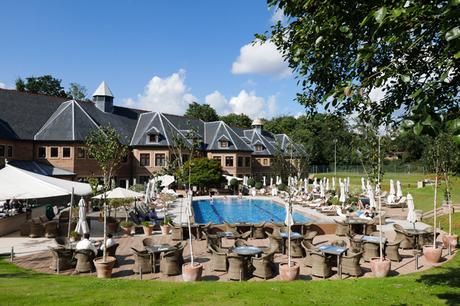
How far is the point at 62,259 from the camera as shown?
12.8 metres

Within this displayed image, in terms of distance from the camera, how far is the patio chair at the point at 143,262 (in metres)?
12.5

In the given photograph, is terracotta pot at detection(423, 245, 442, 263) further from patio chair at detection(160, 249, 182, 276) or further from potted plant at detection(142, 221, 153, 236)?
potted plant at detection(142, 221, 153, 236)

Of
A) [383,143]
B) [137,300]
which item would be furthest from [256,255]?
[383,143]

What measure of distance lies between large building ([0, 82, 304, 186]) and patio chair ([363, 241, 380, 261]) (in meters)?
17.2

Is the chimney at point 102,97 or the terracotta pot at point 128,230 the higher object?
the chimney at point 102,97

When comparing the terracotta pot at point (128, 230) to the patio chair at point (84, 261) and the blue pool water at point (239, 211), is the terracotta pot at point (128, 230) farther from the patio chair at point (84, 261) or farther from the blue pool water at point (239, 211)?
the blue pool water at point (239, 211)

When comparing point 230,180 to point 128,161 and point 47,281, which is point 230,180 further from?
point 47,281

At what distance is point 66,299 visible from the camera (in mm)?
9086

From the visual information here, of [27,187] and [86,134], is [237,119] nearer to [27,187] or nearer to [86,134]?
[86,134]

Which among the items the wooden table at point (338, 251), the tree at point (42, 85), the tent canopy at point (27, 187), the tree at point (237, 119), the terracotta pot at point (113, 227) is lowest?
the terracotta pot at point (113, 227)

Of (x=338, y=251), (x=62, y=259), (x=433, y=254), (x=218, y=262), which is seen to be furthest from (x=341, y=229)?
(x=62, y=259)

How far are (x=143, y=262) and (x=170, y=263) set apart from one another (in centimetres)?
102

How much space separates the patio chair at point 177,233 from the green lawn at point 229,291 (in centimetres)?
695

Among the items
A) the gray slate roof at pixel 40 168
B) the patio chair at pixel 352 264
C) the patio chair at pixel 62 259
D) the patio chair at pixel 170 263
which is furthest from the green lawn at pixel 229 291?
the gray slate roof at pixel 40 168
